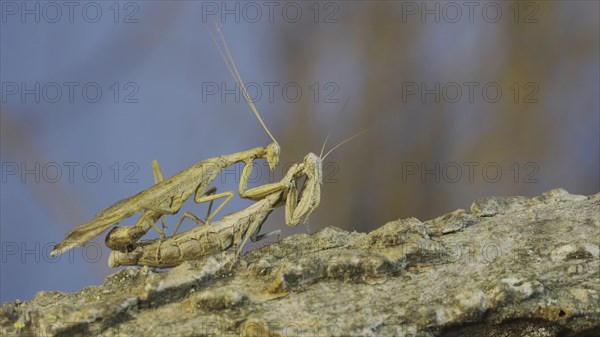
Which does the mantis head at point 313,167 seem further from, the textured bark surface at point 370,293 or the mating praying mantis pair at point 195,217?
the textured bark surface at point 370,293

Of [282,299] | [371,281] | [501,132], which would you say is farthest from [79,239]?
[501,132]

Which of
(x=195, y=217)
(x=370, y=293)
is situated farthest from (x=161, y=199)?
(x=370, y=293)

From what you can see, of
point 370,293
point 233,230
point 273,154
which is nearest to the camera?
point 370,293

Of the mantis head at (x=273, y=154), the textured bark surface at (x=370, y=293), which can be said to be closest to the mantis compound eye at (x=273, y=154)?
the mantis head at (x=273, y=154)

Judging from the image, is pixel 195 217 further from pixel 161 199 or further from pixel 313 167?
pixel 313 167

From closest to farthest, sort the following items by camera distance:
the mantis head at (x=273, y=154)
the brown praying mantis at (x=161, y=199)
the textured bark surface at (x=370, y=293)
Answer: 1. the textured bark surface at (x=370, y=293)
2. the brown praying mantis at (x=161, y=199)
3. the mantis head at (x=273, y=154)

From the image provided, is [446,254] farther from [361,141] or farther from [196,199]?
[361,141]
